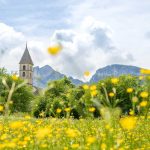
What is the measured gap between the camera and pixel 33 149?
609 cm

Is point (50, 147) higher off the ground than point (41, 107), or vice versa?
point (41, 107)

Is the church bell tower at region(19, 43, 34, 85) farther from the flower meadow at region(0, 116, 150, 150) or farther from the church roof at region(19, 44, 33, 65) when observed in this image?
the flower meadow at region(0, 116, 150, 150)

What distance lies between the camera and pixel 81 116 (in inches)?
413

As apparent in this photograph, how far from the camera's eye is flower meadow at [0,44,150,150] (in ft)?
13.8

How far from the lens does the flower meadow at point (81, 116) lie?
4205 mm

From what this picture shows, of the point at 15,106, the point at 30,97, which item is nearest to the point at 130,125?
the point at 15,106

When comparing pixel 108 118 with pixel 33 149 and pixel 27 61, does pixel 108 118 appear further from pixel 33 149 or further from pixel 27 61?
pixel 27 61

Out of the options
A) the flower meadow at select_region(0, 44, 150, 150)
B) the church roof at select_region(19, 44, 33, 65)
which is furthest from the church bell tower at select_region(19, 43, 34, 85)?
the flower meadow at select_region(0, 44, 150, 150)

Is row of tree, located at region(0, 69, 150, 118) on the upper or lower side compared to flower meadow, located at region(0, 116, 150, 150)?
upper

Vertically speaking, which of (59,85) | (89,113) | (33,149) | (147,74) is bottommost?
(33,149)

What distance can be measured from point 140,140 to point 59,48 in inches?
159

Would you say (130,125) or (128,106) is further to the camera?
(128,106)

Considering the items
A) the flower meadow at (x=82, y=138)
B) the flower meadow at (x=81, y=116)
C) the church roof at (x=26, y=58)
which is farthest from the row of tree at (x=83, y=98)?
the church roof at (x=26, y=58)

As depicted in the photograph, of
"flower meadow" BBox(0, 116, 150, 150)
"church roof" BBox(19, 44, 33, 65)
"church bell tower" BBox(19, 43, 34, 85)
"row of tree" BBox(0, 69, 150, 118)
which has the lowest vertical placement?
"flower meadow" BBox(0, 116, 150, 150)
